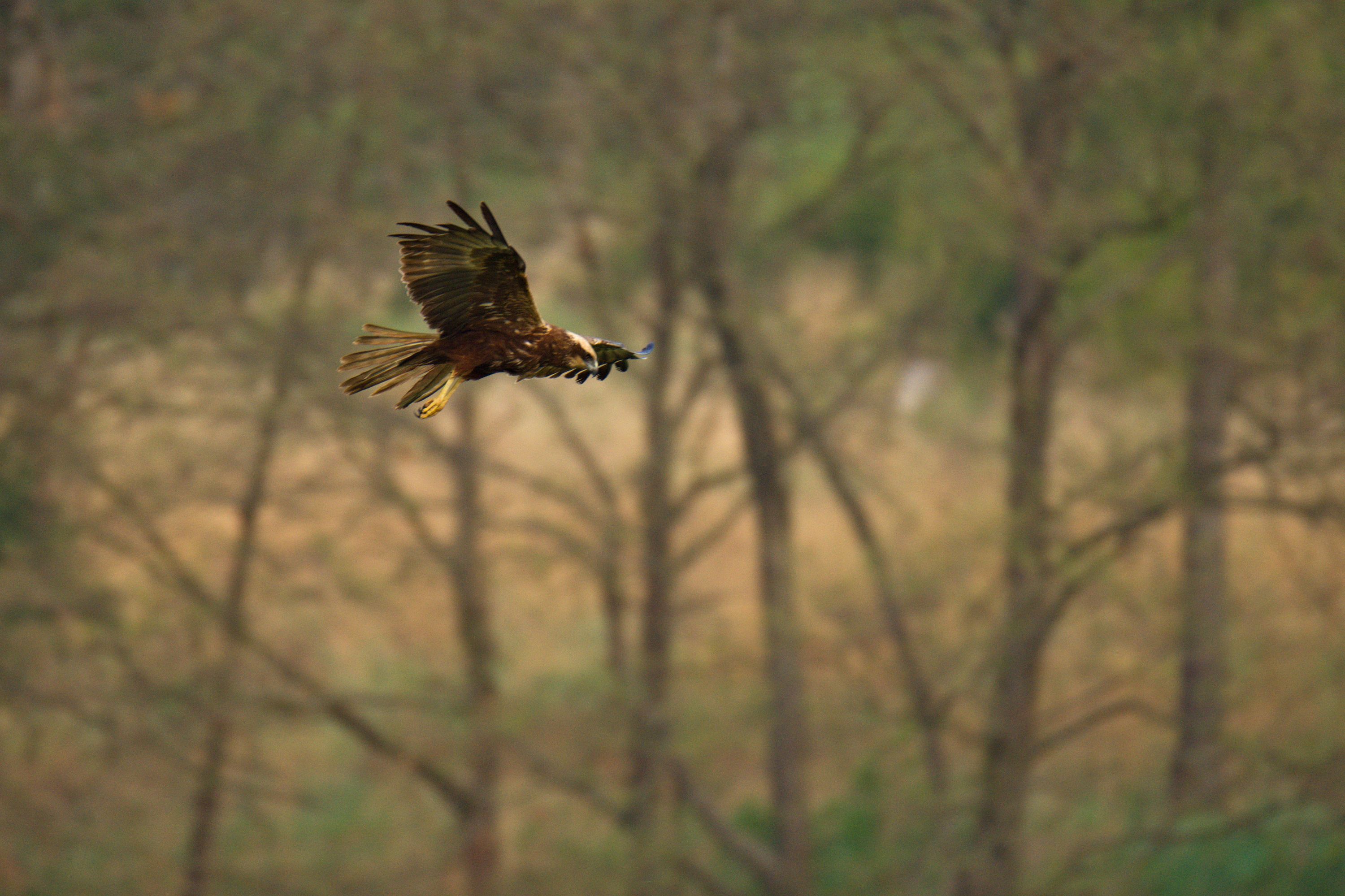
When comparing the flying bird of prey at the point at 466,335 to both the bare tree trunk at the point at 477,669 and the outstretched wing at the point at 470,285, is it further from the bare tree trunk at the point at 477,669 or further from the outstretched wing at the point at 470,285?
the bare tree trunk at the point at 477,669

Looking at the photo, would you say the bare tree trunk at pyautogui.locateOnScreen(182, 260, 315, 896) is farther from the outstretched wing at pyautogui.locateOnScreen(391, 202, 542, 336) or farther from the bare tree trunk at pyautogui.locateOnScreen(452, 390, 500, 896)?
the outstretched wing at pyautogui.locateOnScreen(391, 202, 542, 336)

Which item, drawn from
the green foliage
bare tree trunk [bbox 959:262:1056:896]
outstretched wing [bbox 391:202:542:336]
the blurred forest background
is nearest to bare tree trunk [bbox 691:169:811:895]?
the blurred forest background

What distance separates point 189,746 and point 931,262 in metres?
5.89

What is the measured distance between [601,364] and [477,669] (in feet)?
30.0

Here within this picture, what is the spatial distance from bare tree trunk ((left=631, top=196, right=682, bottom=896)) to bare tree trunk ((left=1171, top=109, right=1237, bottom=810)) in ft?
10.2

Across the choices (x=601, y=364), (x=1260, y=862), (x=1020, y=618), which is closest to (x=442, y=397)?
(x=601, y=364)

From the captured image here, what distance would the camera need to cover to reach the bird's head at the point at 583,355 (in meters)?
2.13

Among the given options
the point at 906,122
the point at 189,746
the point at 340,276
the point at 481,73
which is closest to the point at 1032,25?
the point at 906,122

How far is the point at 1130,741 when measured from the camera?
1260 cm

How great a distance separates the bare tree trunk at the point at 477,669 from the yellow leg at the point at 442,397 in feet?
28.1

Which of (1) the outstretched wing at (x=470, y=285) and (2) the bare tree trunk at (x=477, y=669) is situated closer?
(1) the outstretched wing at (x=470, y=285)

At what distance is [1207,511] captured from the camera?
10.7 metres

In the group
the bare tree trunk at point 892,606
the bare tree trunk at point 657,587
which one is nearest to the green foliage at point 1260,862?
the bare tree trunk at point 892,606

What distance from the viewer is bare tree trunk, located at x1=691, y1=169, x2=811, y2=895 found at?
1042cm
